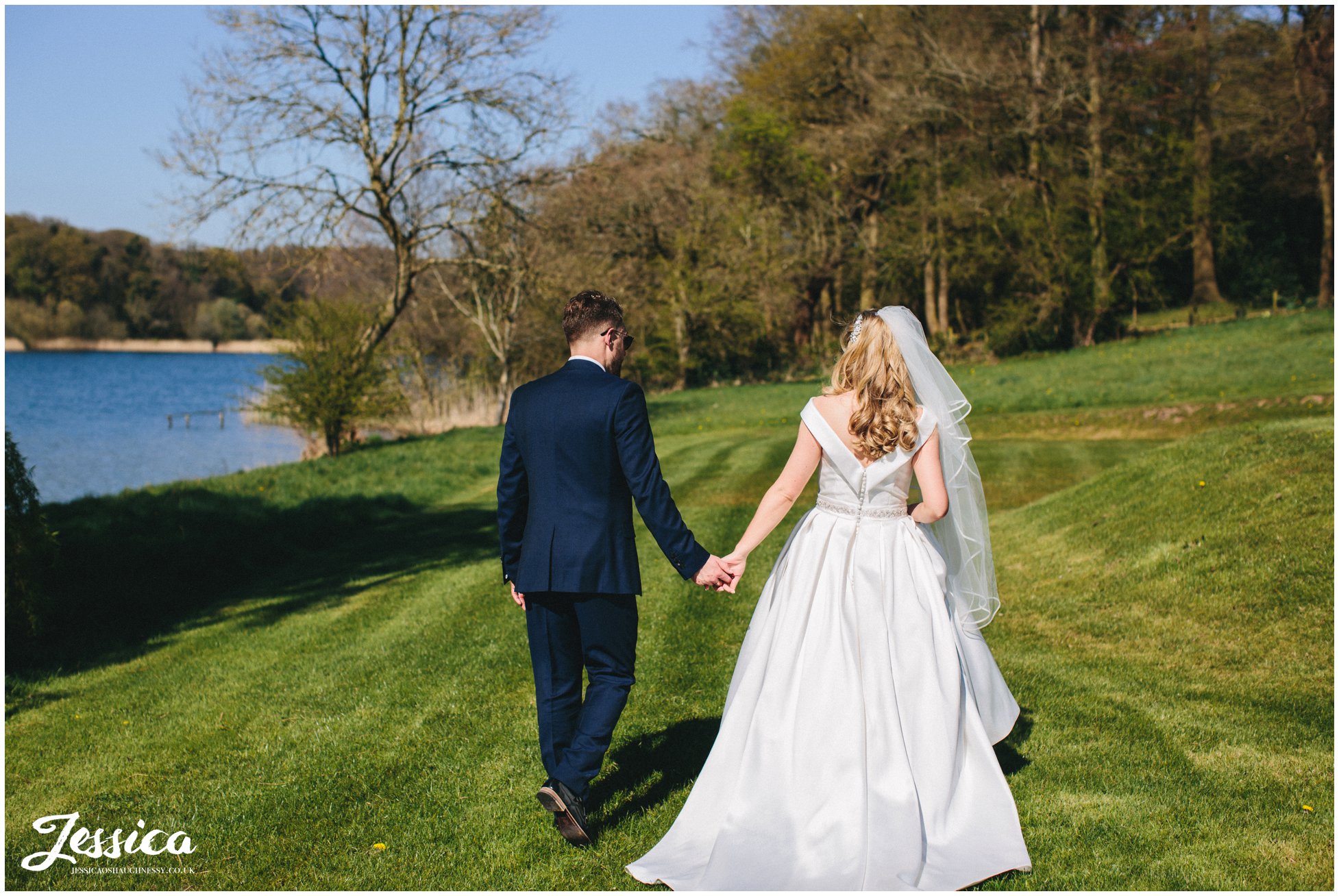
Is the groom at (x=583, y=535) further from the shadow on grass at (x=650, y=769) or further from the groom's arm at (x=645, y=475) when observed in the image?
the shadow on grass at (x=650, y=769)

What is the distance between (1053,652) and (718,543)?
4169 mm

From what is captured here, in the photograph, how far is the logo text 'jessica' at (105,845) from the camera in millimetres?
4277

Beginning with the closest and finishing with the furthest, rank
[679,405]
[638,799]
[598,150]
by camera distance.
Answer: [638,799], [679,405], [598,150]

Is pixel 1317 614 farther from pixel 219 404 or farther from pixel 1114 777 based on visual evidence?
pixel 219 404

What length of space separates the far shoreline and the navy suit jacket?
75407mm

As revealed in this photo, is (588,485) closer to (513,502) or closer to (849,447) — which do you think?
(513,502)

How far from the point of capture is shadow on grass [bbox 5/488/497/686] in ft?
27.7

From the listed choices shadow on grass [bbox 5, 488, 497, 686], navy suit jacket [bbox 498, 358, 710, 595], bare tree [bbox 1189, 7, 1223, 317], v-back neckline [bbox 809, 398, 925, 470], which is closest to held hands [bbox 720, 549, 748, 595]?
navy suit jacket [bbox 498, 358, 710, 595]

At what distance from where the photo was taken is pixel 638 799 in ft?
14.8

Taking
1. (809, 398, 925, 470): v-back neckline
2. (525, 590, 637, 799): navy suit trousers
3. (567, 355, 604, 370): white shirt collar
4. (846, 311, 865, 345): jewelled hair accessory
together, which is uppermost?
(846, 311, 865, 345): jewelled hair accessory

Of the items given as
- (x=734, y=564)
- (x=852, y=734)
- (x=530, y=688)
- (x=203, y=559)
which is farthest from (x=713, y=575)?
(x=203, y=559)

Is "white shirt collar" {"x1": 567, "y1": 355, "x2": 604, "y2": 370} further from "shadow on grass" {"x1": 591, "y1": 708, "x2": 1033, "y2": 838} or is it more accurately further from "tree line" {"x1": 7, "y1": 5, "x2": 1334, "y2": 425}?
"tree line" {"x1": 7, "y1": 5, "x2": 1334, "y2": 425}

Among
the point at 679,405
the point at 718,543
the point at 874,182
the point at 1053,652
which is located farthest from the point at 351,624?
the point at 874,182

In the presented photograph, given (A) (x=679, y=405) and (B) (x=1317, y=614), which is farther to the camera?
(A) (x=679, y=405)
